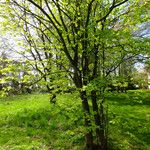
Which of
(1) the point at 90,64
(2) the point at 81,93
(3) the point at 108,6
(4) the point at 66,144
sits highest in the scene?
(3) the point at 108,6

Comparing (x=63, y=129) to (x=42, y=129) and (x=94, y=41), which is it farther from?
(x=94, y=41)

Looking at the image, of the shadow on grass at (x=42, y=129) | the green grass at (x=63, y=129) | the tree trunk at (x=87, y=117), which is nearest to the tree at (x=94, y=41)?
the tree trunk at (x=87, y=117)

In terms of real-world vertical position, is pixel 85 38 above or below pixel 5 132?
above

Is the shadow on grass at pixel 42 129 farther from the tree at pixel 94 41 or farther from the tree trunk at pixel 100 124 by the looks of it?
the tree at pixel 94 41

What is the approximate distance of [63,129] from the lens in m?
12.4

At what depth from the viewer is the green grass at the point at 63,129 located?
9.52m

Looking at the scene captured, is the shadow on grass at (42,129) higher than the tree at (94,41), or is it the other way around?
the tree at (94,41)

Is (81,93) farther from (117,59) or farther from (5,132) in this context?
(5,132)

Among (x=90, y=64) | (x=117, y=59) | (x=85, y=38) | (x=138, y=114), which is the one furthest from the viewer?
(x=138, y=114)

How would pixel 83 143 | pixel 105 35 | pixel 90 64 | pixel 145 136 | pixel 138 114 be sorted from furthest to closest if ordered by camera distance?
pixel 138 114, pixel 145 136, pixel 83 143, pixel 90 64, pixel 105 35

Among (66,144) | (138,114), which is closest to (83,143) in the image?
(66,144)

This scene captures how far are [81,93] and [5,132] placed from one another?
5.15m

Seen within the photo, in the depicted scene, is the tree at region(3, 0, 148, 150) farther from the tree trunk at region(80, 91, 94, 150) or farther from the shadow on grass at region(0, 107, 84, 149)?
the shadow on grass at region(0, 107, 84, 149)

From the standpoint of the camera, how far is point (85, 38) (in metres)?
8.18
